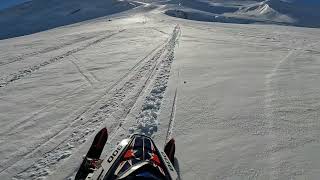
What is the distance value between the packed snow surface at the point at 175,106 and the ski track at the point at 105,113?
0.02 metres

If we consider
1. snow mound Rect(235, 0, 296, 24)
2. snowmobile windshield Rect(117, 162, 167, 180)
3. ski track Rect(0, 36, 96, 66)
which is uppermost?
ski track Rect(0, 36, 96, 66)

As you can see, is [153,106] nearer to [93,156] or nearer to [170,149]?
[170,149]

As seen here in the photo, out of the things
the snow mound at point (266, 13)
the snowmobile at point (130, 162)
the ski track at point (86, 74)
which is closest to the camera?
the snowmobile at point (130, 162)

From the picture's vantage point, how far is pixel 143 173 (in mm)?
4406

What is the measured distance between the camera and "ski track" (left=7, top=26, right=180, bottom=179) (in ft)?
18.4

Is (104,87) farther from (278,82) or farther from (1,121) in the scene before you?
(278,82)

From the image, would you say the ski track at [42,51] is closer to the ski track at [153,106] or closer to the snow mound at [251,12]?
the ski track at [153,106]

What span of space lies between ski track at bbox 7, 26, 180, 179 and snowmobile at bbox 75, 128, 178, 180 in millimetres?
444

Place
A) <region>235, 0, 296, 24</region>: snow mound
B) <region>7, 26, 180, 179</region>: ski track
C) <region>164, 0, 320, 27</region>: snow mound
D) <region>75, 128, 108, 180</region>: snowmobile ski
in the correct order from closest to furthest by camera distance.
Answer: <region>75, 128, 108, 180</region>: snowmobile ski
<region>7, 26, 180, 179</region>: ski track
<region>164, 0, 320, 27</region>: snow mound
<region>235, 0, 296, 24</region>: snow mound

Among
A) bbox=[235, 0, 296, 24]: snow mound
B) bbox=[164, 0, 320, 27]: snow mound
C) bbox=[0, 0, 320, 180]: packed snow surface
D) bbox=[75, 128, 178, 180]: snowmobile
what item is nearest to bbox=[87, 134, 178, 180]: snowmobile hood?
bbox=[75, 128, 178, 180]: snowmobile

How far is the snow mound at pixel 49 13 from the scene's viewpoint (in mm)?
62719

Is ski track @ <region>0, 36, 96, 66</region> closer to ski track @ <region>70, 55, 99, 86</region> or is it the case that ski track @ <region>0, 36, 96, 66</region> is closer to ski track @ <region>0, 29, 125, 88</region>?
ski track @ <region>0, 29, 125, 88</region>

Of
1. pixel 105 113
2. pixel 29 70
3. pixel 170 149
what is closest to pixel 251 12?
pixel 29 70

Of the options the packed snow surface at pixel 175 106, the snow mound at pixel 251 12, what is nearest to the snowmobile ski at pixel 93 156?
the packed snow surface at pixel 175 106
